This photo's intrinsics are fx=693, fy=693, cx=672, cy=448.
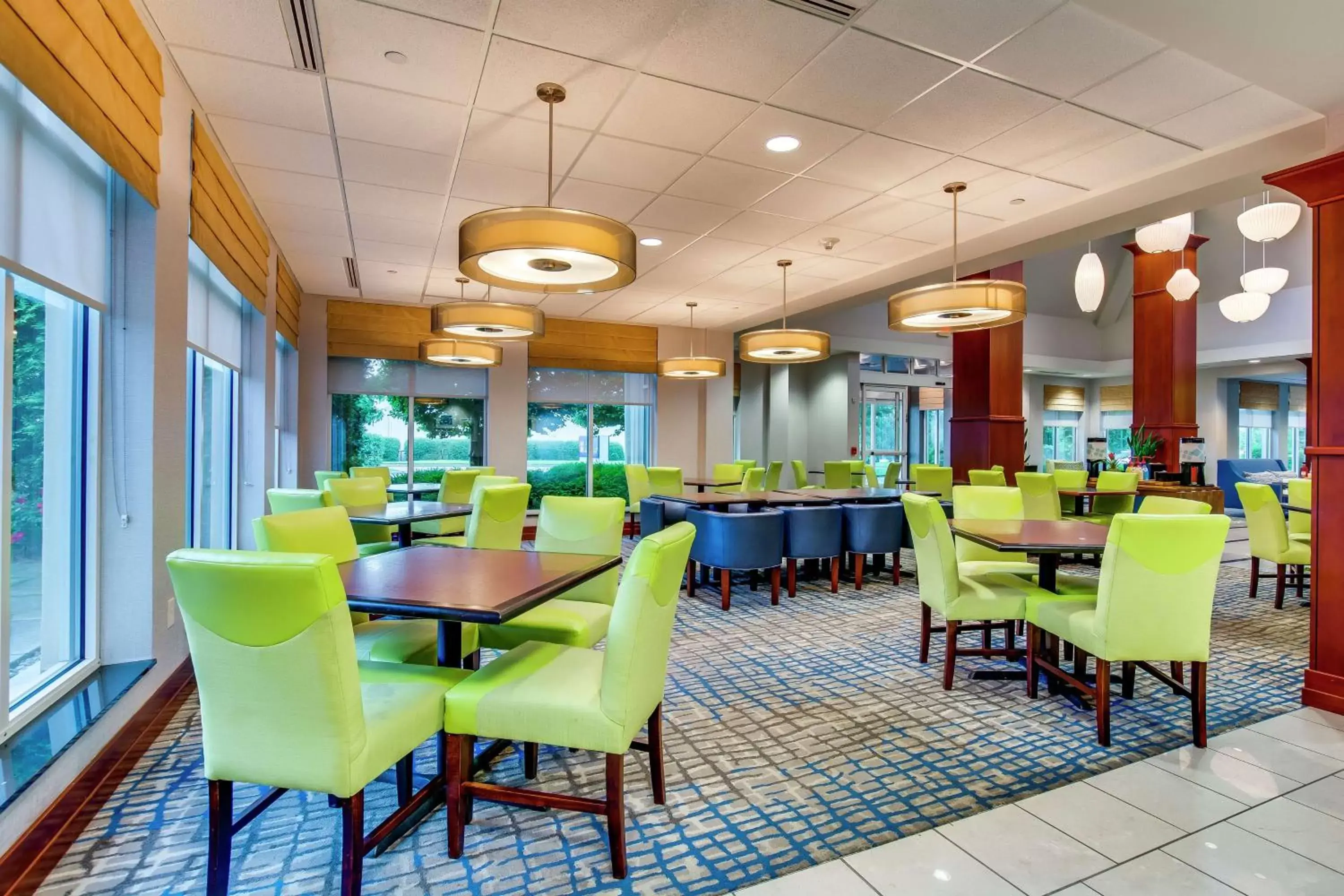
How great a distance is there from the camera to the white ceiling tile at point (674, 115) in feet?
12.1

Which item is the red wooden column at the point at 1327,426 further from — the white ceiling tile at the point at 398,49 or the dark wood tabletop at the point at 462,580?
the white ceiling tile at the point at 398,49


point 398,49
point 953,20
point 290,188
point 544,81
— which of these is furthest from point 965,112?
point 290,188

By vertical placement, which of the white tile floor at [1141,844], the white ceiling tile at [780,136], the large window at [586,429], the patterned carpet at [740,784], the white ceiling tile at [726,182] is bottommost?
the patterned carpet at [740,784]

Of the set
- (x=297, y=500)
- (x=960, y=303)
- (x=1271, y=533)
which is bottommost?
(x=1271, y=533)

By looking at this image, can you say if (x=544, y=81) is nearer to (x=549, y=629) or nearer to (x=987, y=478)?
(x=549, y=629)

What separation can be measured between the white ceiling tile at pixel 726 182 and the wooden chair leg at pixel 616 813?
3.84 metres

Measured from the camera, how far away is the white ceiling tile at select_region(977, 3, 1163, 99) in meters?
3.08

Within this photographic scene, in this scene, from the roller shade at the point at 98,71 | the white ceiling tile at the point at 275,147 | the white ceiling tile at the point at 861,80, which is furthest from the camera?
the white ceiling tile at the point at 275,147

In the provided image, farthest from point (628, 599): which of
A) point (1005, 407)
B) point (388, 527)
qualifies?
point (1005, 407)

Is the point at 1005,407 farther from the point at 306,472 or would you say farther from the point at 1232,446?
the point at 1232,446

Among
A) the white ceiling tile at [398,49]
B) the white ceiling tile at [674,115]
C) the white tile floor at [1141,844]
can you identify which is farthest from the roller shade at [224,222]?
the white tile floor at [1141,844]

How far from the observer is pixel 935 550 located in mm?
3613

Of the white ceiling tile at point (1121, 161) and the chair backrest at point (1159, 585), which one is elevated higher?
the white ceiling tile at point (1121, 161)

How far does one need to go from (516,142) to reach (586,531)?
2518 millimetres
